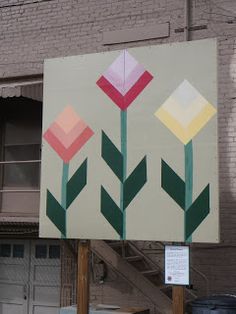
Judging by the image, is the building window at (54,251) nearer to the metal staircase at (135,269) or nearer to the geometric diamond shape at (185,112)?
the metal staircase at (135,269)

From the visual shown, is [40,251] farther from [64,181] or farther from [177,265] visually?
[177,265]

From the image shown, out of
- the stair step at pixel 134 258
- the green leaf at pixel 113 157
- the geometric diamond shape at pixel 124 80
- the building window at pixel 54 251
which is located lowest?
the stair step at pixel 134 258

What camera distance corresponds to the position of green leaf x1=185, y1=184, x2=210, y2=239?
6.48 metres

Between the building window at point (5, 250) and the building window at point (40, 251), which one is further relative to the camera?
the building window at point (5, 250)

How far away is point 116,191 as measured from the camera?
22.9 ft

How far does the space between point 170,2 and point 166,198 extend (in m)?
4.15

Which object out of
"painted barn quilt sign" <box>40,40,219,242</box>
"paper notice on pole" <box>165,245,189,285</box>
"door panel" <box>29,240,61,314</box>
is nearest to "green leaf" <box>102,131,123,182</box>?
"painted barn quilt sign" <box>40,40,219,242</box>

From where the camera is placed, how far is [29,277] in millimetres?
10609

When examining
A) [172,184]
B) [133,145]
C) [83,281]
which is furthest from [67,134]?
[83,281]

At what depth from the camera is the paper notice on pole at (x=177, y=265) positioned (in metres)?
6.48

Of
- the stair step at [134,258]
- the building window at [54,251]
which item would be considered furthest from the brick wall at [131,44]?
the building window at [54,251]

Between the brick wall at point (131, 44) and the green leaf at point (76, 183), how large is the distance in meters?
2.44

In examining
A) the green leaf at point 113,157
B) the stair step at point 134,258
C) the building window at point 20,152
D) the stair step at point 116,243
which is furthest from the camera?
the building window at point 20,152

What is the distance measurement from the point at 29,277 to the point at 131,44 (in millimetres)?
4594
